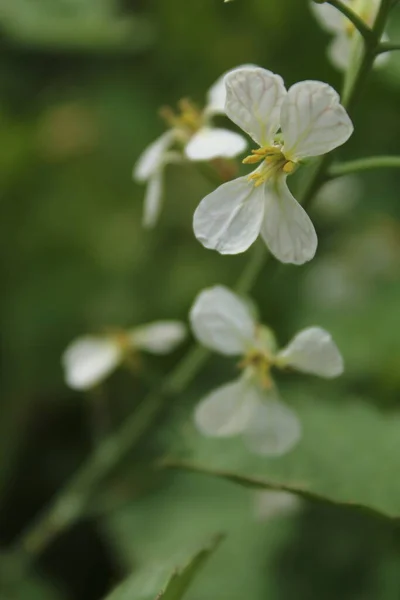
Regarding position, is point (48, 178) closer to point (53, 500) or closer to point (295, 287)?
point (295, 287)

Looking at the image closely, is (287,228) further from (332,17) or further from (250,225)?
(332,17)

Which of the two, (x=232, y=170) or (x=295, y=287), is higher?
(x=232, y=170)

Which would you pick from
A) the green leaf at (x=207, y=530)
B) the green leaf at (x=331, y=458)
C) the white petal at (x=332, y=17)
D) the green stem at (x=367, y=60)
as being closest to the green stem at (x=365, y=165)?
the green stem at (x=367, y=60)

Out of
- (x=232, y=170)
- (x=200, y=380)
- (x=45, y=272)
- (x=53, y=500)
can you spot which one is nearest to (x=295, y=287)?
(x=200, y=380)

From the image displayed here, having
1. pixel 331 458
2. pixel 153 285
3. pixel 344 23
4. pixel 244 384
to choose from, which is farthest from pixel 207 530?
pixel 344 23

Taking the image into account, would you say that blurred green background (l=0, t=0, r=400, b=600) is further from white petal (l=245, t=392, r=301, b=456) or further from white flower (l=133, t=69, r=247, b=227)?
white flower (l=133, t=69, r=247, b=227)
